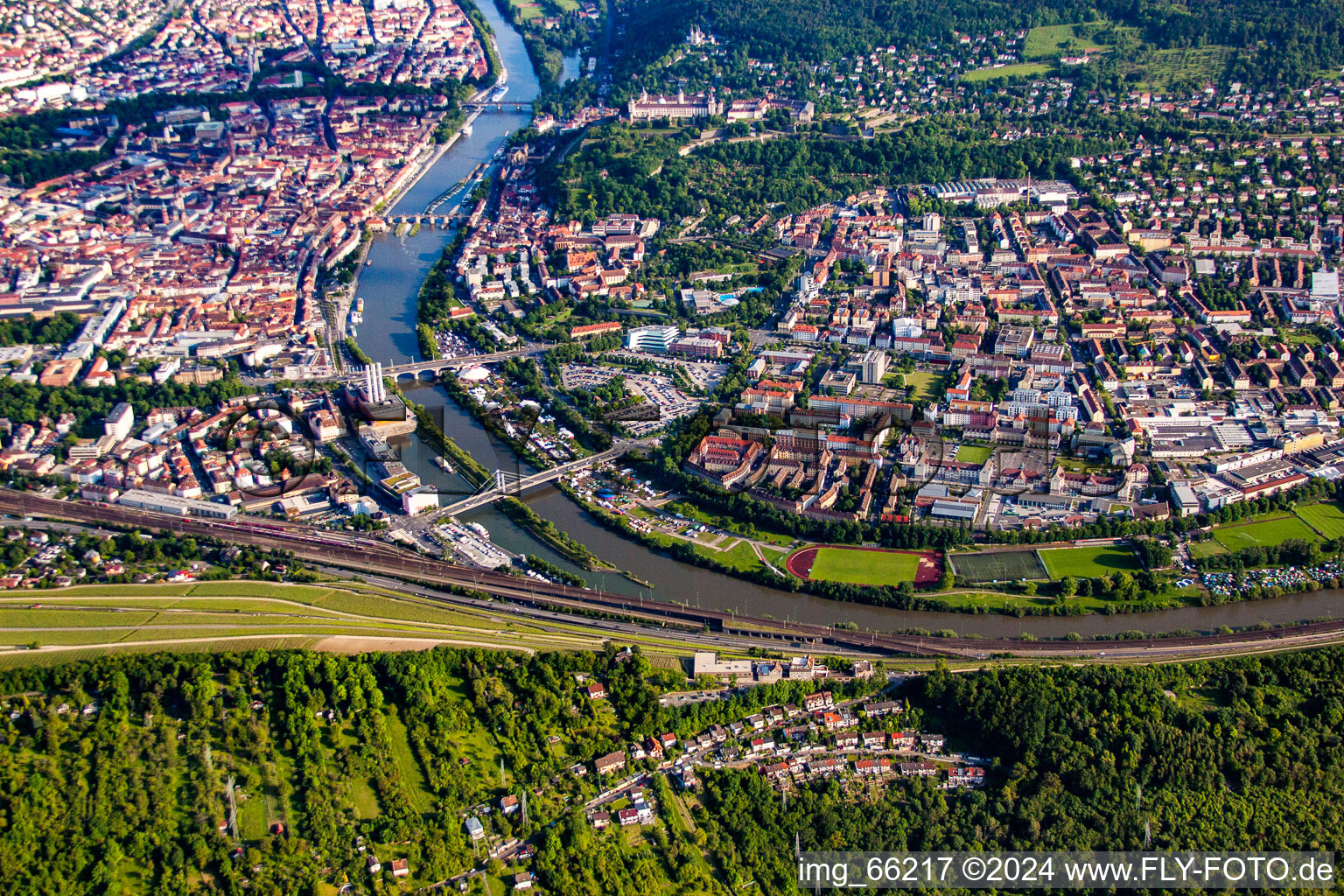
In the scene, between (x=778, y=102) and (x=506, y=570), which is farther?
(x=778, y=102)

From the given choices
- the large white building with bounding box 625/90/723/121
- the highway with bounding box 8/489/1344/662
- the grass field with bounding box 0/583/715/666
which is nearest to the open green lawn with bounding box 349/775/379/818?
the grass field with bounding box 0/583/715/666

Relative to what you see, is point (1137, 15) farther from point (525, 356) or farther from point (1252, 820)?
point (1252, 820)

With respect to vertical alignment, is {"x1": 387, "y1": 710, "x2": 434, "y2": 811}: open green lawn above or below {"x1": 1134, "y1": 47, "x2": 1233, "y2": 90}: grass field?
below

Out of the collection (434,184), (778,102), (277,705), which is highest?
(778,102)

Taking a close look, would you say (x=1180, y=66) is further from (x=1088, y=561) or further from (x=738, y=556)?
(x=738, y=556)

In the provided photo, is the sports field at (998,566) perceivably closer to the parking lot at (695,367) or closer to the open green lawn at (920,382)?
the open green lawn at (920,382)

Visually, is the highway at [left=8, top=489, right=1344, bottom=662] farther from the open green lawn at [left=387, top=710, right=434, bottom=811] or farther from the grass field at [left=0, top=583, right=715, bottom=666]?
the open green lawn at [left=387, top=710, right=434, bottom=811]

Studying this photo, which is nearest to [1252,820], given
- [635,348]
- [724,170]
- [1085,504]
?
[1085,504]
